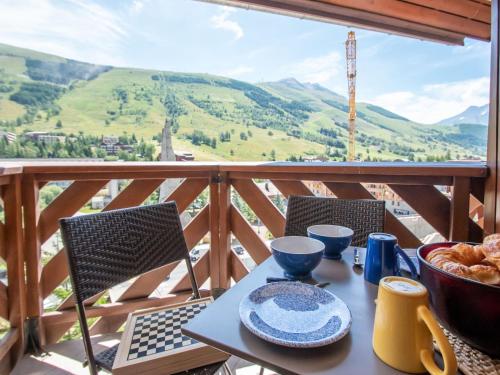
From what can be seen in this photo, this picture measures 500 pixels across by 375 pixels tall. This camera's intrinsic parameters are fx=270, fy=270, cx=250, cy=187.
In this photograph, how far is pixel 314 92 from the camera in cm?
570

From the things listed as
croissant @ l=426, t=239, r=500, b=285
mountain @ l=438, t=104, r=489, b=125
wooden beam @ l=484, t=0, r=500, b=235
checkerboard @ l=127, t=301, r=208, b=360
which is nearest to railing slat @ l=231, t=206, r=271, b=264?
checkerboard @ l=127, t=301, r=208, b=360

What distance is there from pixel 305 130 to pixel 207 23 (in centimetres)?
618

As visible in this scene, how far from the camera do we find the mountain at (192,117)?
2.46 meters

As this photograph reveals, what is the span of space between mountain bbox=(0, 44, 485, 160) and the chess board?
4.48ft

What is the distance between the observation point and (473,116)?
1891 millimetres

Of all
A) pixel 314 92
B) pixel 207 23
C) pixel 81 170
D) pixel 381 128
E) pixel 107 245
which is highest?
pixel 207 23

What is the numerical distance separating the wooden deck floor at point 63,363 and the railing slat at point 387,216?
1.09m

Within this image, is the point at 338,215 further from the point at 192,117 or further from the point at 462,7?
the point at 192,117

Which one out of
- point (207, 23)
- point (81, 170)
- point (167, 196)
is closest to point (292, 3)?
point (167, 196)

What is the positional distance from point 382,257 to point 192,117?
391 centimetres

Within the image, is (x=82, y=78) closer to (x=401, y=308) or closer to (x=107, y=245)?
(x=107, y=245)

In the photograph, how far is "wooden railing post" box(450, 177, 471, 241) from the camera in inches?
57.7

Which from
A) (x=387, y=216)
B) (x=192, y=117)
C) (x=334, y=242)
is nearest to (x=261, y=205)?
(x=387, y=216)

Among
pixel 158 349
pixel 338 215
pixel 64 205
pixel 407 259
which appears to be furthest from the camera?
pixel 64 205
